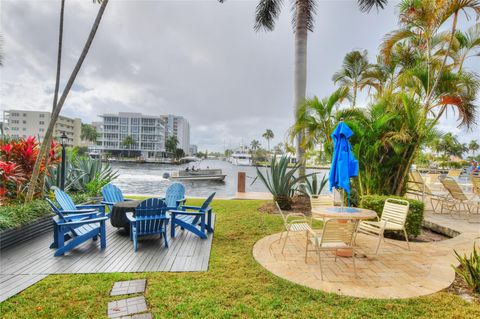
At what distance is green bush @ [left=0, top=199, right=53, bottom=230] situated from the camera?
4.20 m

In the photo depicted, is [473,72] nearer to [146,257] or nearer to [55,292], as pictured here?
[146,257]

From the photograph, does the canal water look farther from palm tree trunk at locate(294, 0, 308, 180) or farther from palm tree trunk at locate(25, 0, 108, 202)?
palm tree trunk at locate(25, 0, 108, 202)

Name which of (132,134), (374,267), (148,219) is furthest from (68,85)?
(132,134)

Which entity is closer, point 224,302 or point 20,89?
point 224,302

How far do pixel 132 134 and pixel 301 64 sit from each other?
9264cm

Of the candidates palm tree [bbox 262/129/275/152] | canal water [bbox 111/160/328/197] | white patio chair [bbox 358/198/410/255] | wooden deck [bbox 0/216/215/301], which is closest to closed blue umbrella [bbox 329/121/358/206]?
white patio chair [bbox 358/198/410/255]

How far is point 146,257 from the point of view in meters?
4.07

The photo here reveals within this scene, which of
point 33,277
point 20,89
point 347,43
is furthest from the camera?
point 20,89

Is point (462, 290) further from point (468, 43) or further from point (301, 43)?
point (301, 43)

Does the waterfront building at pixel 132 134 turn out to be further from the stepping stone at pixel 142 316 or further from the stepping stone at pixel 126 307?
the stepping stone at pixel 142 316

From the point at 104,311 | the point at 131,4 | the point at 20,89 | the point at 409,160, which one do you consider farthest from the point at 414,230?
the point at 20,89

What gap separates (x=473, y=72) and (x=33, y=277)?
35.7 ft

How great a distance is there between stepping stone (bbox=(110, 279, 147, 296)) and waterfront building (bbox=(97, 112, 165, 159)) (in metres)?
90.7

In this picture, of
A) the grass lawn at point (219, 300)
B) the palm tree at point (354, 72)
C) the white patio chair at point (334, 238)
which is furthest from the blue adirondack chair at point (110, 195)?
the palm tree at point (354, 72)
